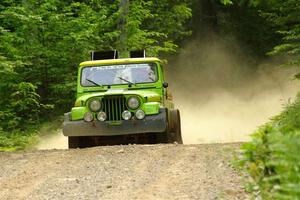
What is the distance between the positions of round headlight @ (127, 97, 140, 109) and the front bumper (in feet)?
1.01

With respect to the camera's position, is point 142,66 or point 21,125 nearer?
point 142,66

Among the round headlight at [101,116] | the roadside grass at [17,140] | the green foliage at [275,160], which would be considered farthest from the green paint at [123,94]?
the green foliage at [275,160]

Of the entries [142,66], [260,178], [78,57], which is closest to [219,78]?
[78,57]

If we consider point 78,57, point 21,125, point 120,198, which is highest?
point 78,57

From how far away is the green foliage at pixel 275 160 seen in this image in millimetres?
3324

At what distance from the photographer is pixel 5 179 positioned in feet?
26.9

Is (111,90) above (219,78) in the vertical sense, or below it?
below

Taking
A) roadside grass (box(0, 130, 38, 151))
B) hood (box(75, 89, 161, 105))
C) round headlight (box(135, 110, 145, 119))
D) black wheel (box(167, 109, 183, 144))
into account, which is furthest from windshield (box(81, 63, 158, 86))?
roadside grass (box(0, 130, 38, 151))

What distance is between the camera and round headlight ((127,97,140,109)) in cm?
1216

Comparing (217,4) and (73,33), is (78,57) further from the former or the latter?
(217,4)

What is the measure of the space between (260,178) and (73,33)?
14469mm

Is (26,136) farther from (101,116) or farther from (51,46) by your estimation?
(101,116)

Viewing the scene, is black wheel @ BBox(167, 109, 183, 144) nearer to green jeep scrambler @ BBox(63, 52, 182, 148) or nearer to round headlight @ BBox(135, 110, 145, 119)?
green jeep scrambler @ BBox(63, 52, 182, 148)

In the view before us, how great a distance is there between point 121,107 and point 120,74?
53.9 inches
